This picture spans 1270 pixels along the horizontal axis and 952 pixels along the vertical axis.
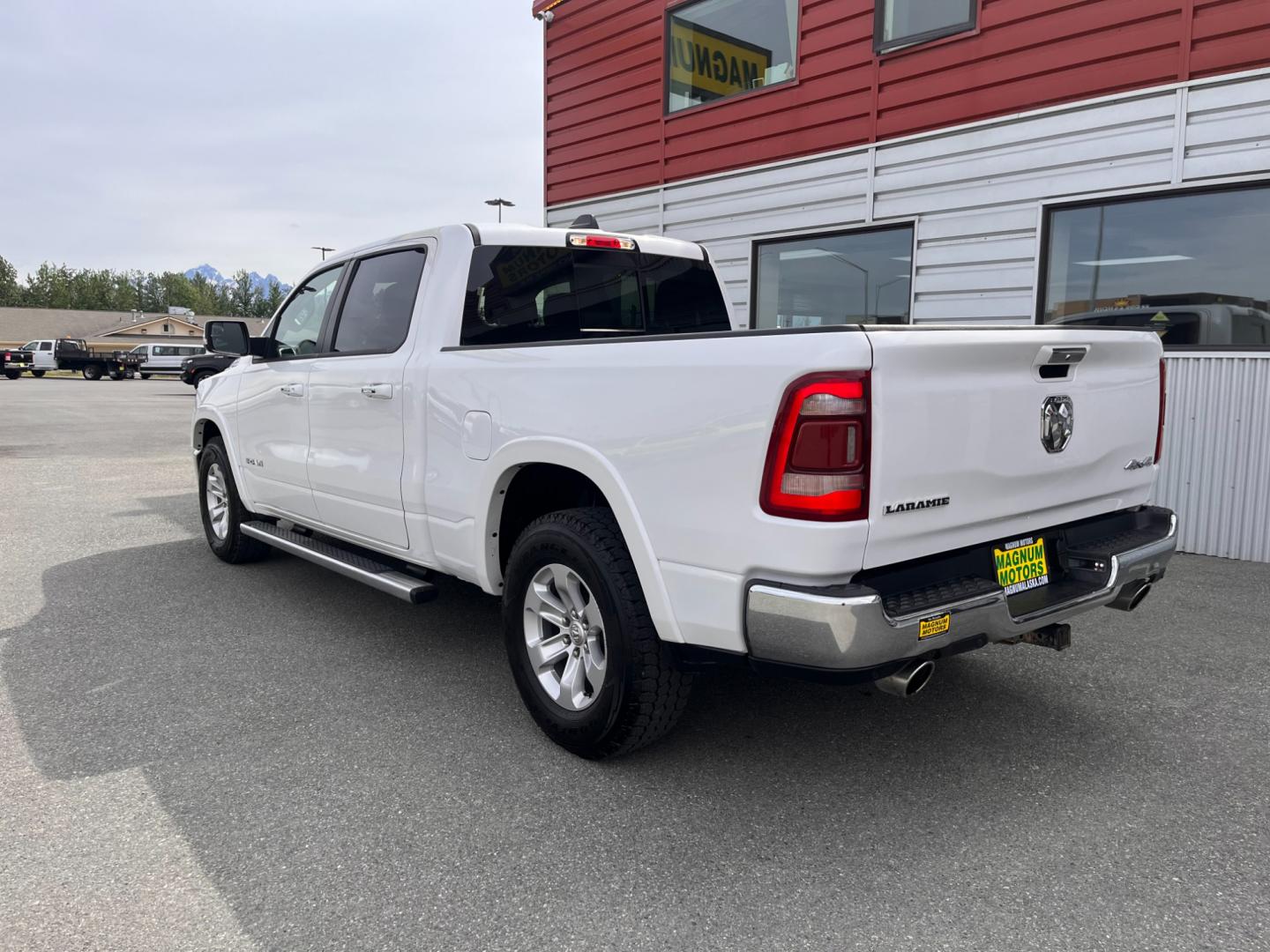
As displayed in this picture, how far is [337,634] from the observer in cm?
452

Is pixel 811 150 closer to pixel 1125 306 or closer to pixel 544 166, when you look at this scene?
pixel 1125 306

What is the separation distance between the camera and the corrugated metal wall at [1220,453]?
19.2 feet

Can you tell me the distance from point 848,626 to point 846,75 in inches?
261

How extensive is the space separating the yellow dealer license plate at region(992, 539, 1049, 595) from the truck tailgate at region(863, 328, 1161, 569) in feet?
0.14

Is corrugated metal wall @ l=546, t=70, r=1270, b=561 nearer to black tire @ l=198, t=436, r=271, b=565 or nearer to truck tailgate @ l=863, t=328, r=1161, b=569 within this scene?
truck tailgate @ l=863, t=328, r=1161, b=569

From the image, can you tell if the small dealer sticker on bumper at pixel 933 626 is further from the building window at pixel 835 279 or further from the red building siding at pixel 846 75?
the red building siding at pixel 846 75

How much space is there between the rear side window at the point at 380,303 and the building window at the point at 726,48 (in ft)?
17.3

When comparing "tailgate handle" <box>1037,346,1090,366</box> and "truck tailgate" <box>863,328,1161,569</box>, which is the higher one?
"tailgate handle" <box>1037,346,1090,366</box>

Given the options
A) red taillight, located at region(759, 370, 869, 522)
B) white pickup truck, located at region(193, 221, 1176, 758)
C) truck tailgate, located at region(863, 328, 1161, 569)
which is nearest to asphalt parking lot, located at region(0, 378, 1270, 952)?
white pickup truck, located at region(193, 221, 1176, 758)

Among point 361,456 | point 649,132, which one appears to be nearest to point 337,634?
point 361,456

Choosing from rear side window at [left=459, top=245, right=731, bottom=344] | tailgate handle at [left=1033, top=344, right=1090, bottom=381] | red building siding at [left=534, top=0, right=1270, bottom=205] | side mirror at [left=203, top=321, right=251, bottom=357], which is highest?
red building siding at [left=534, top=0, right=1270, bottom=205]

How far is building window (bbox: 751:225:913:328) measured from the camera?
7465mm

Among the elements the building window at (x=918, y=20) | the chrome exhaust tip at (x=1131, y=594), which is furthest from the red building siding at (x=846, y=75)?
the chrome exhaust tip at (x=1131, y=594)

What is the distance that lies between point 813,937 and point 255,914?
141cm
